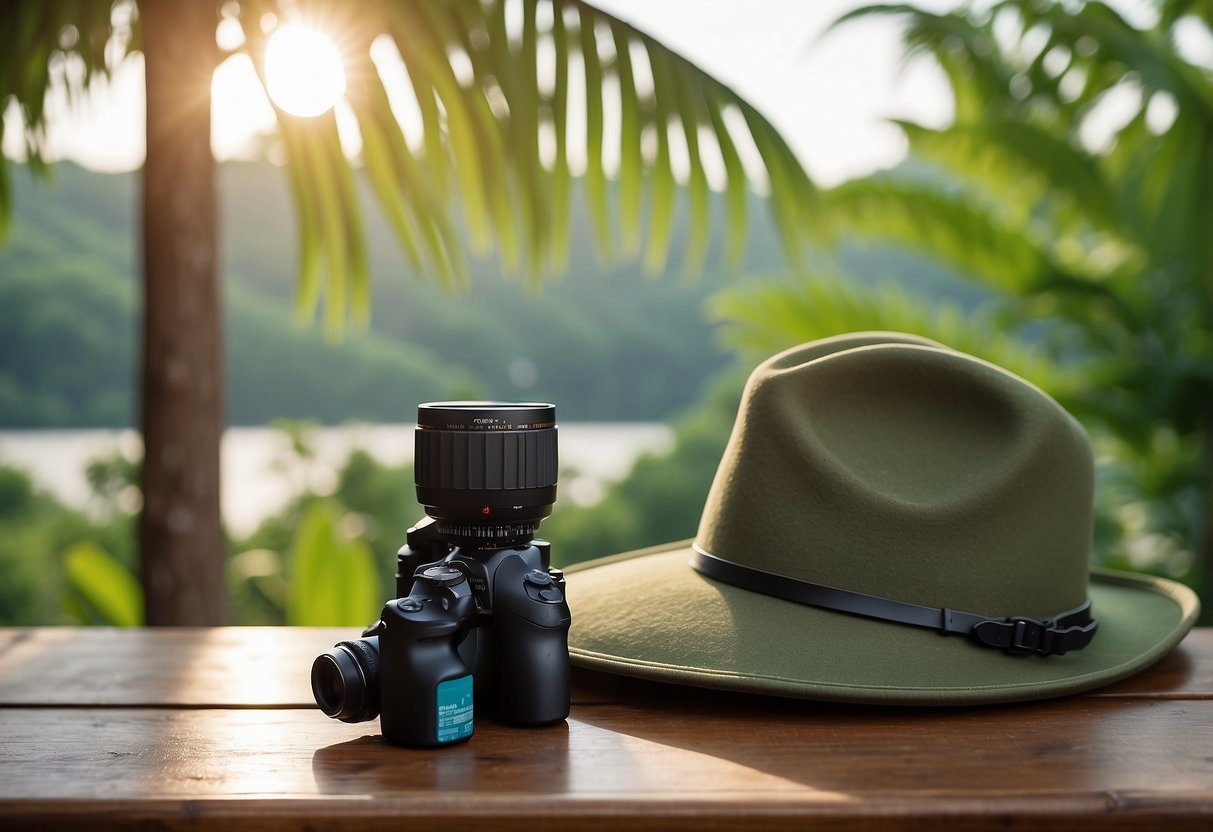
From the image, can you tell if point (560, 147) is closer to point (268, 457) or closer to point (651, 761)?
point (651, 761)

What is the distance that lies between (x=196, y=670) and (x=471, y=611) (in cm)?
37

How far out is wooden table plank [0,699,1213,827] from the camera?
56 cm

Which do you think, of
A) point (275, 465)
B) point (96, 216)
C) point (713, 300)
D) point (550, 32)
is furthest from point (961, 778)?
point (96, 216)

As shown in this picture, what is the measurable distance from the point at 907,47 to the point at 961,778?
2.09m

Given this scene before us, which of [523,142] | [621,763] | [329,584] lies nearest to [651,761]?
[621,763]

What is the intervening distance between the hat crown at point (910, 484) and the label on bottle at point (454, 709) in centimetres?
25

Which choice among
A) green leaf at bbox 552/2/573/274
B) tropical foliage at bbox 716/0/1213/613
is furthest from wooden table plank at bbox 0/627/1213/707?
tropical foliage at bbox 716/0/1213/613

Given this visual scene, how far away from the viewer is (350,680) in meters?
0.64

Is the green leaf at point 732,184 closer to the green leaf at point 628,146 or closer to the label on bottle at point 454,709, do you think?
the green leaf at point 628,146

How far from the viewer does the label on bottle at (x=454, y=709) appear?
630 millimetres

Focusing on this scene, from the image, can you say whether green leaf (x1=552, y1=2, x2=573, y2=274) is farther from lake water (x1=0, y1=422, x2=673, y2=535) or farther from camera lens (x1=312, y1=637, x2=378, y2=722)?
lake water (x1=0, y1=422, x2=673, y2=535)

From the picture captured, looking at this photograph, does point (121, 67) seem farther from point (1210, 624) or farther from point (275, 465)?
point (1210, 624)

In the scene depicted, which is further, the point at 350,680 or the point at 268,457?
the point at 268,457

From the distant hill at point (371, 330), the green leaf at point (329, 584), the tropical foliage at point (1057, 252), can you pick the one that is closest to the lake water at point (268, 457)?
the distant hill at point (371, 330)
